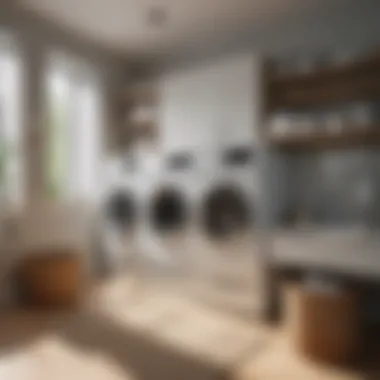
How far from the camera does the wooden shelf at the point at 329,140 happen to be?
2629mm

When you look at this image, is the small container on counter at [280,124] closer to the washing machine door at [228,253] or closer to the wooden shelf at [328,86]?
the wooden shelf at [328,86]

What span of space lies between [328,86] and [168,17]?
1477 millimetres

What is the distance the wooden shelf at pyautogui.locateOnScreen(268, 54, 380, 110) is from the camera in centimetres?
267

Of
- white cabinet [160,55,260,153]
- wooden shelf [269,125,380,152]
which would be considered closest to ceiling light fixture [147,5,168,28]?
white cabinet [160,55,260,153]

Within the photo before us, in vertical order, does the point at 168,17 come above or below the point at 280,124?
above

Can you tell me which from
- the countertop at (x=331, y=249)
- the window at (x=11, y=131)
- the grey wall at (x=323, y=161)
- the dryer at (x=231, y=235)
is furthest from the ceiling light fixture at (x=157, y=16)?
the countertop at (x=331, y=249)

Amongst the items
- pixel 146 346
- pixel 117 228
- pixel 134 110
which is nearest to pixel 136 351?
pixel 146 346

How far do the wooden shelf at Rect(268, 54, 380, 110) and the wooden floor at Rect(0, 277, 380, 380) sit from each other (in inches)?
68.1

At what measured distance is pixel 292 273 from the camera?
9.50 feet

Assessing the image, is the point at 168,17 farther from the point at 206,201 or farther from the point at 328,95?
the point at 206,201

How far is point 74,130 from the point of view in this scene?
13.8ft

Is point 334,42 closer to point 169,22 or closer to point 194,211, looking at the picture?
point 169,22

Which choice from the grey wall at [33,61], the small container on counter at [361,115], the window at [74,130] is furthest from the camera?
the window at [74,130]

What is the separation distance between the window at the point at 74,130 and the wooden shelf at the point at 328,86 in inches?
80.6
